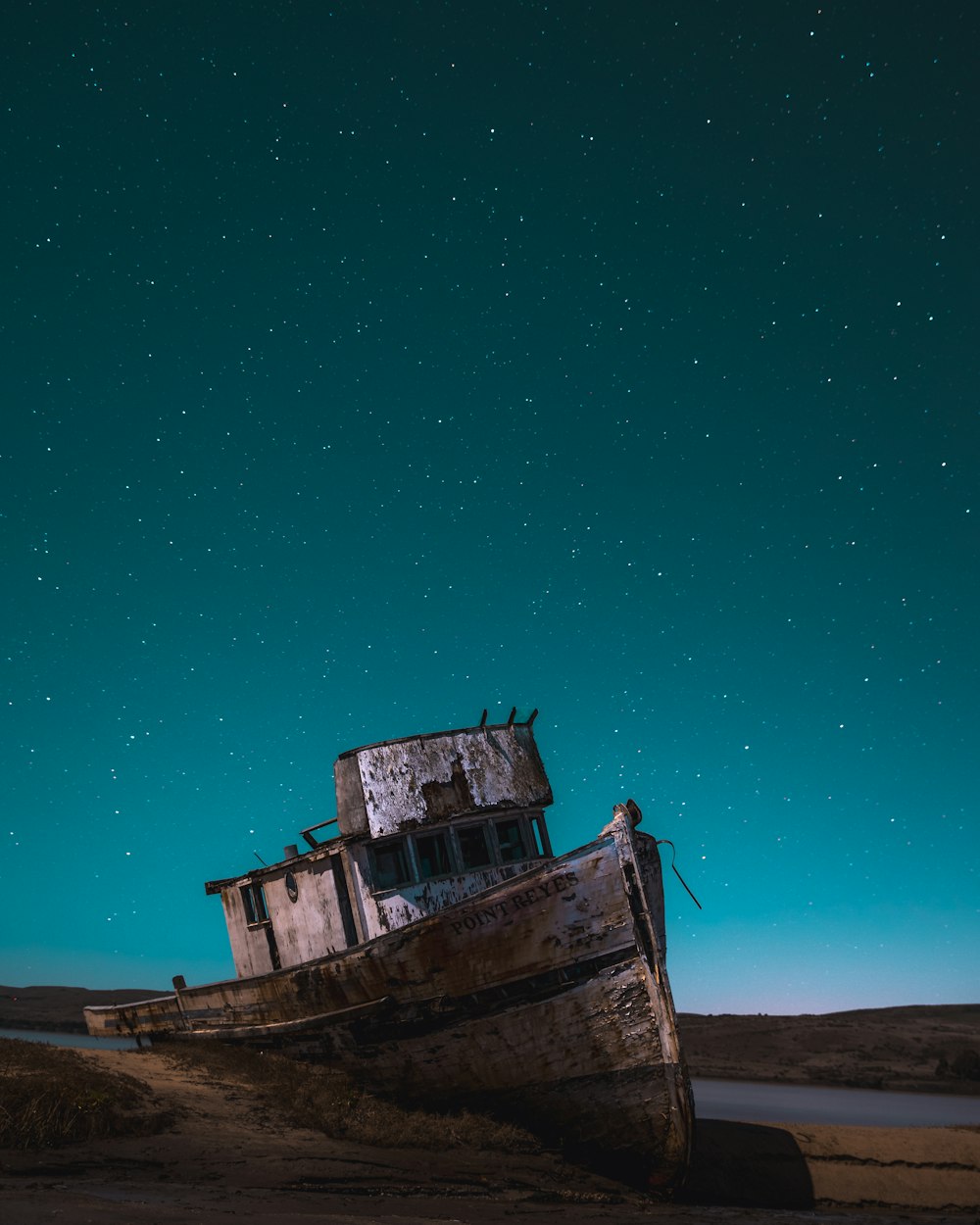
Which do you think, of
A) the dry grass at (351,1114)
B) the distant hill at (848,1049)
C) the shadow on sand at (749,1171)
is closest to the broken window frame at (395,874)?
the dry grass at (351,1114)

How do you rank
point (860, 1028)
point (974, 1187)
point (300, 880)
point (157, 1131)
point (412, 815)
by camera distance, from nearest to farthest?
point (157, 1131)
point (974, 1187)
point (412, 815)
point (300, 880)
point (860, 1028)

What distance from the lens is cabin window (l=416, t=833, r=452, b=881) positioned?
43.1 feet

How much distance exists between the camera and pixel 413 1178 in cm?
843

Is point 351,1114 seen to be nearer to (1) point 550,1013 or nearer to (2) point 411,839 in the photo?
(1) point 550,1013

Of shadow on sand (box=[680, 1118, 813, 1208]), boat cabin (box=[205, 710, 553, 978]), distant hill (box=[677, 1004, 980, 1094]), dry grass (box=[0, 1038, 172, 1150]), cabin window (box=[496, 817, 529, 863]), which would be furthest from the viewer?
distant hill (box=[677, 1004, 980, 1094])

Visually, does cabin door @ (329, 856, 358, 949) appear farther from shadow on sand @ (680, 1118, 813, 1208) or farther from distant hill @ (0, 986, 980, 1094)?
distant hill @ (0, 986, 980, 1094)

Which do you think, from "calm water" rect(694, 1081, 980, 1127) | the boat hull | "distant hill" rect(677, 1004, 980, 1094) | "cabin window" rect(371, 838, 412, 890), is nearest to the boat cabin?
"cabin window" rect(371, 838, 412, 890)

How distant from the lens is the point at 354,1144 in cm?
964

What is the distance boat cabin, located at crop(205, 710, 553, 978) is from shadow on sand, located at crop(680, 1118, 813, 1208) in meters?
4.43

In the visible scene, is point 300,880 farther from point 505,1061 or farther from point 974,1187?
point 974,1187

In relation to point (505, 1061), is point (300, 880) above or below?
above

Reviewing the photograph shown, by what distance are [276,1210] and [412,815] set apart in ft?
22.7

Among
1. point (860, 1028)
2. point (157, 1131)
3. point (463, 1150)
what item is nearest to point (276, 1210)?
point (157, 1131)

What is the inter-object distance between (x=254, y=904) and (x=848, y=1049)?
74.0 feet
